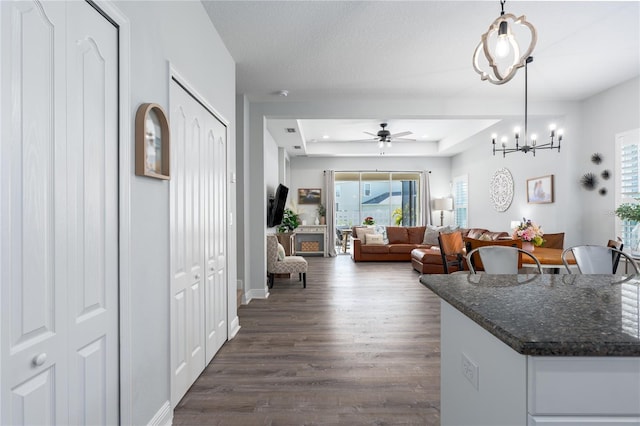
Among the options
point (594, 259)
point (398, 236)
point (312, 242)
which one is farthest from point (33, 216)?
point (312, 242)

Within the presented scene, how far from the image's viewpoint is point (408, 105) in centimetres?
504

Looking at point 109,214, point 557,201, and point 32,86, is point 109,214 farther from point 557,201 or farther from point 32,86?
point 557,201

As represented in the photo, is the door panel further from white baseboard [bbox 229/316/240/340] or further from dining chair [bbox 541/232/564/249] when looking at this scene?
dining chair [bbox 541/232/564/249]

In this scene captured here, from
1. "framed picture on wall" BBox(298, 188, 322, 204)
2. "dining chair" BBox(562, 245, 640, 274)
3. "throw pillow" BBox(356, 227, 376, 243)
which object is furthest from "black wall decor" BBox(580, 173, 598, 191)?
"framed picture on wall" BBox(298, 188, 322, 204)

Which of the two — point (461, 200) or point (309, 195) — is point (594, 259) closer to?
point (461, 200)

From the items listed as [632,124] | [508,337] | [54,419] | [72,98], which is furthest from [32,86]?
[632,124]

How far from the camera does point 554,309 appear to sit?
1.17m

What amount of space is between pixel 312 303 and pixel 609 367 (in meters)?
3.91

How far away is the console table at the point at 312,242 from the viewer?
9.55 metres

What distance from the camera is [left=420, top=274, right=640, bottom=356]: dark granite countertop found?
2.85ft

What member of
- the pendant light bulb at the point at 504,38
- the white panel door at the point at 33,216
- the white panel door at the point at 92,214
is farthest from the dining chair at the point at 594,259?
the white panel door at the point at 33,216

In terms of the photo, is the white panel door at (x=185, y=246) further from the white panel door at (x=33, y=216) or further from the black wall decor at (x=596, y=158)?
the black wall decor at (x=596, y=158)

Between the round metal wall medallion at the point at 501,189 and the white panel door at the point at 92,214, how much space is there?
23.4 ft

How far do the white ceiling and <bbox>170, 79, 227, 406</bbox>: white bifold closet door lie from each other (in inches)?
41.9
